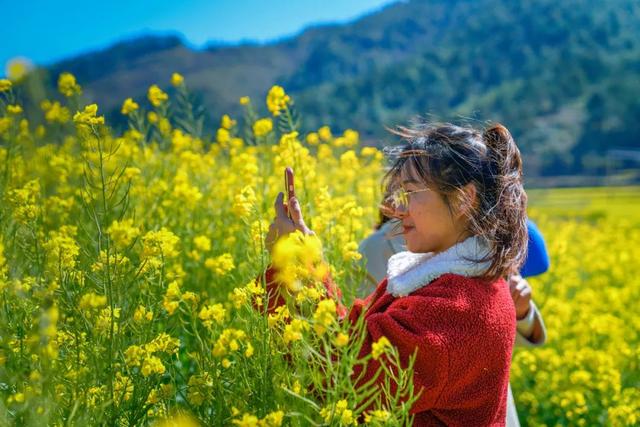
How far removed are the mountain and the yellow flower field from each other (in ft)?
113

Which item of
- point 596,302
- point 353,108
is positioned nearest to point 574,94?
point 353,108

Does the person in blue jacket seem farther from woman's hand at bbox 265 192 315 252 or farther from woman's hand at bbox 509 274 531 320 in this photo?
woman's hand at bbox 265 192 315 252

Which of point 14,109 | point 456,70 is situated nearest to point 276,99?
point 14,109

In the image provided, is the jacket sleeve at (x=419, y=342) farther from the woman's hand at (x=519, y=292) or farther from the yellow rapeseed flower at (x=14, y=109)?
the yellow rapeseed flower at (x=14, y=109)

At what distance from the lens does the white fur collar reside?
1.70m

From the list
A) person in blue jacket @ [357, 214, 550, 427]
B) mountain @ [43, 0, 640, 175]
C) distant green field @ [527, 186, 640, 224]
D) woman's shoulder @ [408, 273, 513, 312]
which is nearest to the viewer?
woman's shoulder @ [408, 273, 513, 312]

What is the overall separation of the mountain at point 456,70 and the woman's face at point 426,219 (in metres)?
36.4

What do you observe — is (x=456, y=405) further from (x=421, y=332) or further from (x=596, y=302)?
(x=596, y=302)

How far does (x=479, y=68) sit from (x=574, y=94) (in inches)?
1277

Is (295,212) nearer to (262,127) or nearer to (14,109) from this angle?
(262,127)

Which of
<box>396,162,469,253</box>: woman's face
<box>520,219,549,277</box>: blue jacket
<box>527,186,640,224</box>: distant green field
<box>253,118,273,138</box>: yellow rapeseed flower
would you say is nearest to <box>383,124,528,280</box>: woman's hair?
<box>396,162,469,253</box>: woman's face

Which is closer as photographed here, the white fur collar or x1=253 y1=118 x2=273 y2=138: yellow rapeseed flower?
the white fur collar

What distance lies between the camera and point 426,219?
1.75 m

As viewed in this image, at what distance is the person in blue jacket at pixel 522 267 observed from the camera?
243 centimetres
